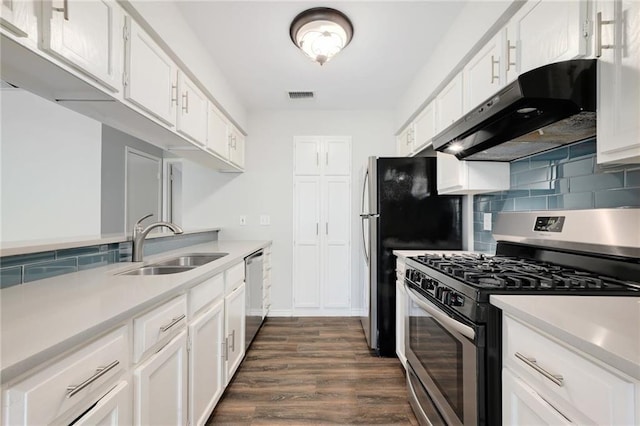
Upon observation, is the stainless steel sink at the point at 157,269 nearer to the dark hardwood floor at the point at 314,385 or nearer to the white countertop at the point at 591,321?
the dark hardwood floor at the point at 314,385

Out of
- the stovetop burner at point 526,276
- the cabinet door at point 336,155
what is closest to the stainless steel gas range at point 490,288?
the stovetop burner at point 526,276

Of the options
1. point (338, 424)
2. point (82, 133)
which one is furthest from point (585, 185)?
point (82, 133)

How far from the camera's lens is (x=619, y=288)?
3.48 feet

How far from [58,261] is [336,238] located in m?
2.67

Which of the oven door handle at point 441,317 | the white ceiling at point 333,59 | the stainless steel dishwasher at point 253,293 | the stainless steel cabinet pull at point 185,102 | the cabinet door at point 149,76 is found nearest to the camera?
the oven door handle at point 441,317

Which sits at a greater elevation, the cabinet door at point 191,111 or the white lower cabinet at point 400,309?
the cabinet door at point 191,111

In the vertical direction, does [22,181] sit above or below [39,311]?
above

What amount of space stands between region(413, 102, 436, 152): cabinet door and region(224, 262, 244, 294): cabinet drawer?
1864 mm

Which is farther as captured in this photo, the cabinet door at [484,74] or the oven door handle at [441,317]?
the cabinet door at [484,74]

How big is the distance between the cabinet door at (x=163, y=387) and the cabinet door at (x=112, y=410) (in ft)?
0.16

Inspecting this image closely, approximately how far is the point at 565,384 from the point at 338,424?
4.47 ft

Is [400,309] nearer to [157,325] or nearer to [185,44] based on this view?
[157,325]

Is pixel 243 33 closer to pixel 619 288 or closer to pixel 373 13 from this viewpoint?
pixel 373 13

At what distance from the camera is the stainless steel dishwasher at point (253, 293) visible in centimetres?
253
